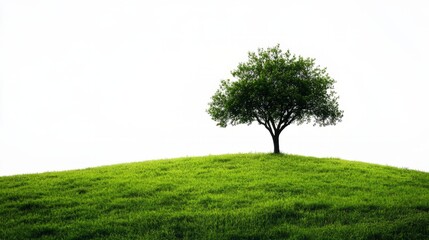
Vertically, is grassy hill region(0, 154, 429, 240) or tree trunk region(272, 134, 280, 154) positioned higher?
tree trunk region(272, 134, 280, 154)

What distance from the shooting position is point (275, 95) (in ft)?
106

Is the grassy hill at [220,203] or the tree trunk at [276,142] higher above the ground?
the tree trunk at [276,142]

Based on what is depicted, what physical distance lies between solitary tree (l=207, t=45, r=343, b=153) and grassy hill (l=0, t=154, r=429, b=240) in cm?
714

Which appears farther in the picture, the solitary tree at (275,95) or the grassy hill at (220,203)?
the solitary tree at (275,95)

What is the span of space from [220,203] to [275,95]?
57.4 ft

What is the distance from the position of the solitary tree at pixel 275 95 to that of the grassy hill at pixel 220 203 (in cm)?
714

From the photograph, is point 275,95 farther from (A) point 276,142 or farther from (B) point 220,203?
(B) point 220,203

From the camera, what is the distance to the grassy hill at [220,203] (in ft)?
44.9

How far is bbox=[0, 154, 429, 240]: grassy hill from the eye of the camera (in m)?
13.7

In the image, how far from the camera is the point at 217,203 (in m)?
17.3

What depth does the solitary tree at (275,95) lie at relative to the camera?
32844 mm

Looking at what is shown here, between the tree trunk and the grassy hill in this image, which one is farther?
the tree trunk

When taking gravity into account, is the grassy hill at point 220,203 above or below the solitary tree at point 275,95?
below

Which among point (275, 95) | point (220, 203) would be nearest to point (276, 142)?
point (275, 95)
